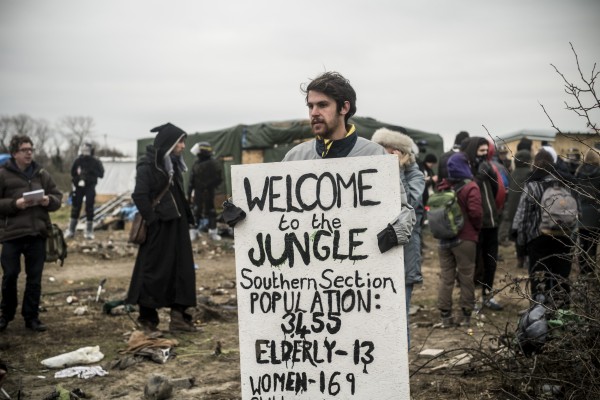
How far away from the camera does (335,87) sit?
13.9ft

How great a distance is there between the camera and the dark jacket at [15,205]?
24.1 feet

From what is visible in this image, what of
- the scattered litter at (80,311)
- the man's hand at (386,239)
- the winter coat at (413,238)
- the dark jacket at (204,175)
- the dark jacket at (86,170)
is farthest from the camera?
the dark jacket at (86,170)

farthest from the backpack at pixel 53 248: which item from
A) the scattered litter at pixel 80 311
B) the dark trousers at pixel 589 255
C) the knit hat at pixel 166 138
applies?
the dark trousers at pixel 589 255

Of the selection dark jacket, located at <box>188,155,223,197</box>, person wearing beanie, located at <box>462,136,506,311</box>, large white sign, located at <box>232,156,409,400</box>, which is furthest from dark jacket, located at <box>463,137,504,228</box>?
dark jacket, located at <box>188,155,223,197</box>

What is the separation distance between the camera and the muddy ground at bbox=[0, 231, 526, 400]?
5.34 metres

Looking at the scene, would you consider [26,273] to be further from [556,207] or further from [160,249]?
[556,207]

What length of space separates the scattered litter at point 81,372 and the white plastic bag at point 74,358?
0.22 metres

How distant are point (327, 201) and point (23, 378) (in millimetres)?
3579

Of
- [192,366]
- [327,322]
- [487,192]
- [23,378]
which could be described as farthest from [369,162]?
[487,192]

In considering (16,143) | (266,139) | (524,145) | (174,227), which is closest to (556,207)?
(174,227)

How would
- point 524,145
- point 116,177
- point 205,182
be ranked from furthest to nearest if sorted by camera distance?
point 116,177 → point 205,182 → point 524,145

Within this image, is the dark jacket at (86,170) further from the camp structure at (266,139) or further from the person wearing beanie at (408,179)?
the person wearing beanie at (408,179)

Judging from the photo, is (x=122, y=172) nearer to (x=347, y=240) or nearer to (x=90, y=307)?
(x=90, y=307)

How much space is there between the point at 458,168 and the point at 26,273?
5.08m
